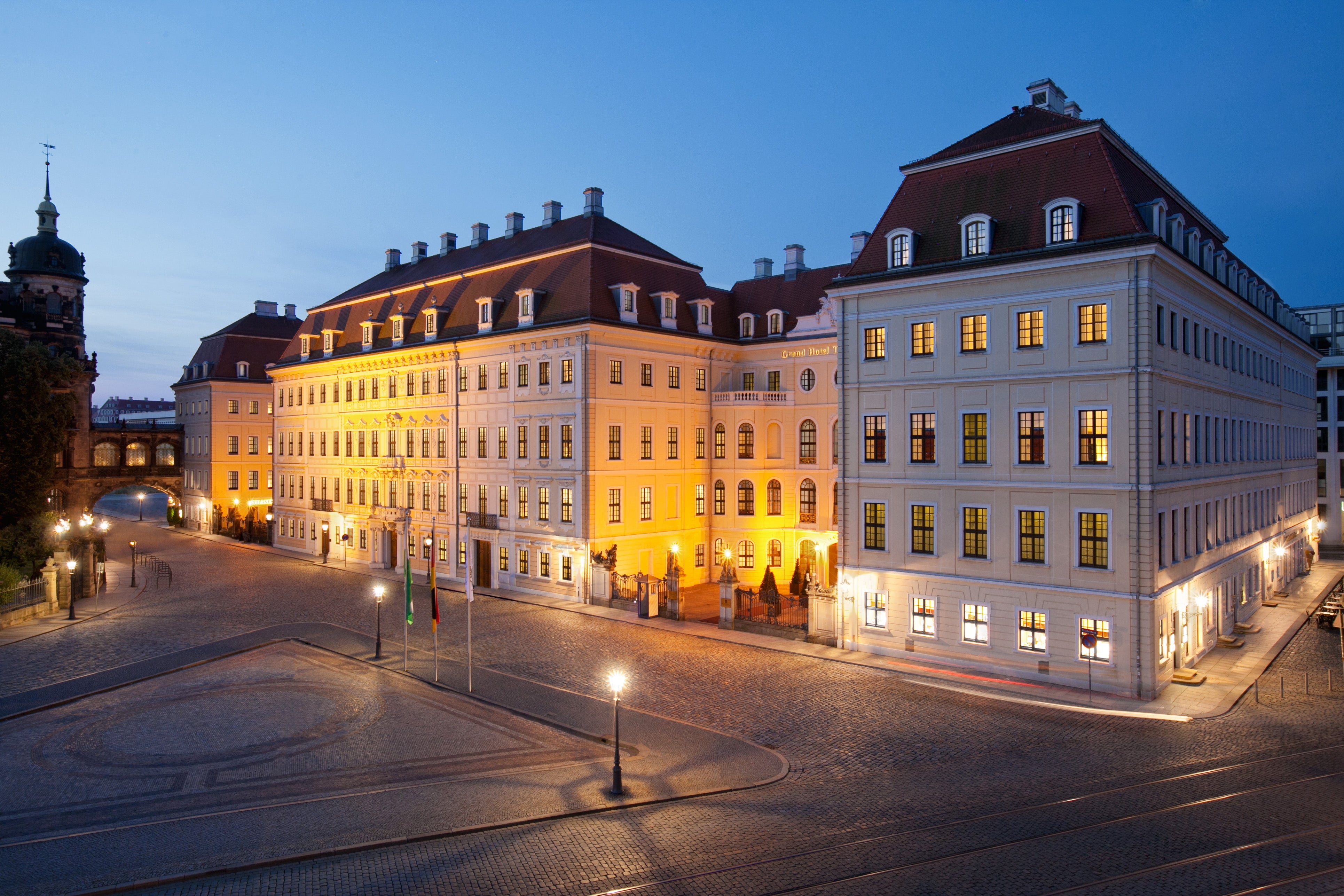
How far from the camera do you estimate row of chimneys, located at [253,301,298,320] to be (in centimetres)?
8250

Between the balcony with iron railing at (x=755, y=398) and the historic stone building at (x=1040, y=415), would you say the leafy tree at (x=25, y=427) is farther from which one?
the historic stone building at (x=1040, y=415)

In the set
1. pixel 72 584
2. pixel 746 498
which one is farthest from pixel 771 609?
pixel 72 584

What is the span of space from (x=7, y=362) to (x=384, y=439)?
1904 centimetres

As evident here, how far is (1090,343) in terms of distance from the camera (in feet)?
84.3

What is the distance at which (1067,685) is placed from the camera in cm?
2578

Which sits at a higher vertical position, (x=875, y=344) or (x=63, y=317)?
(x=63, y=317)

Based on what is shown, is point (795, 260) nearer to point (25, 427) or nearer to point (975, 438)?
point (975, 438)

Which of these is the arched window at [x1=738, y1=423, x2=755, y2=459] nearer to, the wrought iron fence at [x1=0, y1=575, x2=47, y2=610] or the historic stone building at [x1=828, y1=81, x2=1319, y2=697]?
the historic stone building at [x1=828, y1=81, x2=1319, y2=697]

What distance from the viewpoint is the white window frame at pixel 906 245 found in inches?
1152

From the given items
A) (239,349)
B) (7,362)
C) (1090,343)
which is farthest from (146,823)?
(239,349)

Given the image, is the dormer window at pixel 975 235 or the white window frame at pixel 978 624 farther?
the dormer window at pixel 975 235

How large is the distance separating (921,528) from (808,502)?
1703 centimetres

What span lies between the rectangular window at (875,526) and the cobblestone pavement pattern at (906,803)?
441 cm

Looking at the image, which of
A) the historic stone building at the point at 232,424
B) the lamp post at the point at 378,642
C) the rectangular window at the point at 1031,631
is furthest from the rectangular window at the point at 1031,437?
the historic stone building at the point at 232,424
